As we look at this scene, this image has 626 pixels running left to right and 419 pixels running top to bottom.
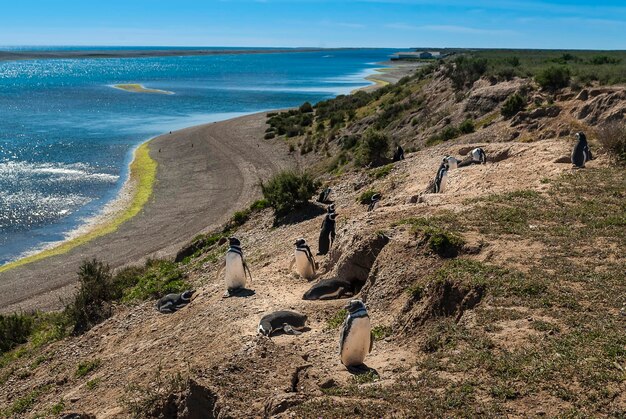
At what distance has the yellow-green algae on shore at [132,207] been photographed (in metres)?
26.5

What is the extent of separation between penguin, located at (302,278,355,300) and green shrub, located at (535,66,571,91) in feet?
71.1

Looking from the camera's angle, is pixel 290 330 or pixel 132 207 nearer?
pixel 290 330

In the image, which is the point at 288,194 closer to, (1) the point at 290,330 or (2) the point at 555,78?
(1) the point at 290,330

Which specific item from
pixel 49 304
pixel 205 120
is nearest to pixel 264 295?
pixel 49 304

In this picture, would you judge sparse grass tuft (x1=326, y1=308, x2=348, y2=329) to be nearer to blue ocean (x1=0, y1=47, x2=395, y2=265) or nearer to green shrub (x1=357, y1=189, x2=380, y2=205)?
green shrub (x1=357, y1=189, x2=380, y2=205)

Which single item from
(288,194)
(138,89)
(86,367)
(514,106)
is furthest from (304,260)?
(138,89)

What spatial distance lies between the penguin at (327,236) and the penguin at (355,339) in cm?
688

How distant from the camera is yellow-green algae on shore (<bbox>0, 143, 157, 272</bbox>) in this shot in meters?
26.5

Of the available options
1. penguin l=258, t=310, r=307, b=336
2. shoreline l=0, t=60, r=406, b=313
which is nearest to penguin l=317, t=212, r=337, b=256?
penguin l=258, t=310, r=307, b=336

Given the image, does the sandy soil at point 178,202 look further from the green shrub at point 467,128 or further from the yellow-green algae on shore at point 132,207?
the green shrub at point 467,128

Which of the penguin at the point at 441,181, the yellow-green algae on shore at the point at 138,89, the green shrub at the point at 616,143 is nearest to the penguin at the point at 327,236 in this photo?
the penguin at the point at 441,181

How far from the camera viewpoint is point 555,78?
30.6m

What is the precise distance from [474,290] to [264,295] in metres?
5.04

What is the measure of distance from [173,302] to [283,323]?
504 centimetres
